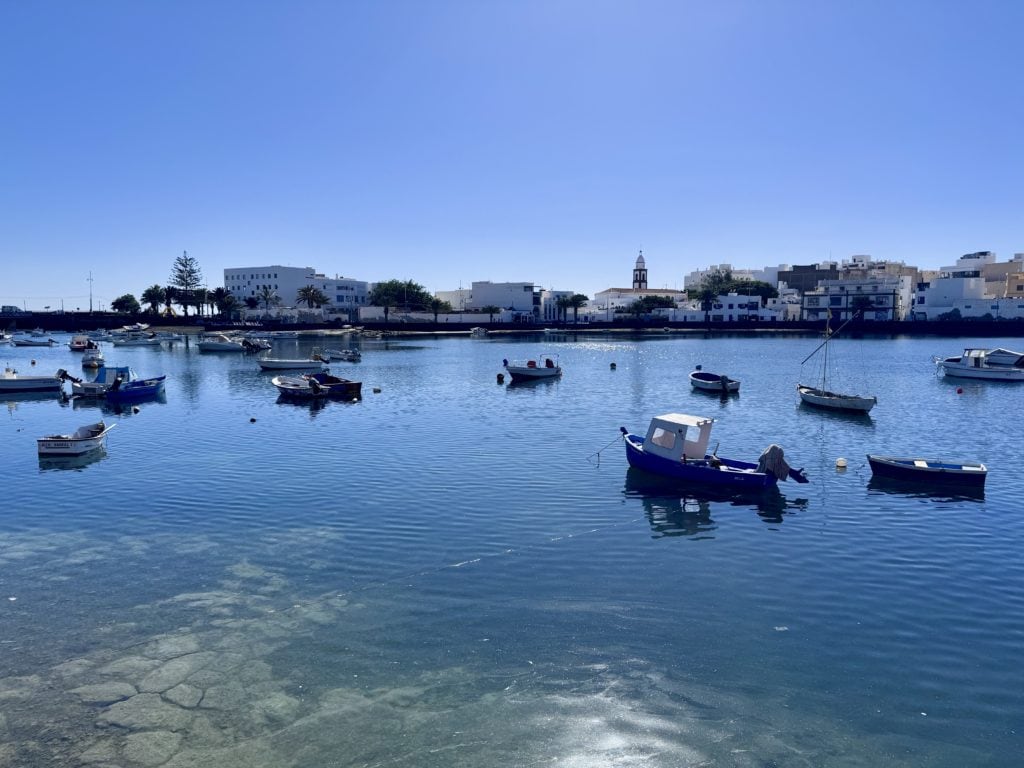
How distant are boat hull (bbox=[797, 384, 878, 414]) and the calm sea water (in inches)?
507

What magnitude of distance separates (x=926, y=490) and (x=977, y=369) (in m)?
60.2

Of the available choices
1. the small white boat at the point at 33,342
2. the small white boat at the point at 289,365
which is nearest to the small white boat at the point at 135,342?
the small white boat at the point at 33,342

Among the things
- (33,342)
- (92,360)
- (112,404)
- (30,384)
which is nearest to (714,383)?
(112,404)

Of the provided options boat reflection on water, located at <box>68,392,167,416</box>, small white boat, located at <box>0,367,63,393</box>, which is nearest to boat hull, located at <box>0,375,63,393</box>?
small white boat, located at <box>0,367,63,393</box>

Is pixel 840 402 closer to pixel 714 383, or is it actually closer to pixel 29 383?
pixel 714 383

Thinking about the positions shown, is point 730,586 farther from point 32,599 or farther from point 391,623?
point 32,599

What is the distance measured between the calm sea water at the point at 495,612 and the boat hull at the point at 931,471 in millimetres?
1676

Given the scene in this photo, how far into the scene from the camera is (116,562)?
76.3ft

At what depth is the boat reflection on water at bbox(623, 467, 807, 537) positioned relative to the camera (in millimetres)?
27730

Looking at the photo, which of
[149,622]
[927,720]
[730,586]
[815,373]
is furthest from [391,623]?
[815,373]

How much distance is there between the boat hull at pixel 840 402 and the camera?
55438mm

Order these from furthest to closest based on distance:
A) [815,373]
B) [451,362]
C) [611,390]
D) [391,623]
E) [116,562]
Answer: [451,362] → [815,373] → [611,390] → [116,562] → [391,623]

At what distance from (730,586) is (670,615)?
3141 millimetres

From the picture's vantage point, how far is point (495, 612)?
1936 cm
